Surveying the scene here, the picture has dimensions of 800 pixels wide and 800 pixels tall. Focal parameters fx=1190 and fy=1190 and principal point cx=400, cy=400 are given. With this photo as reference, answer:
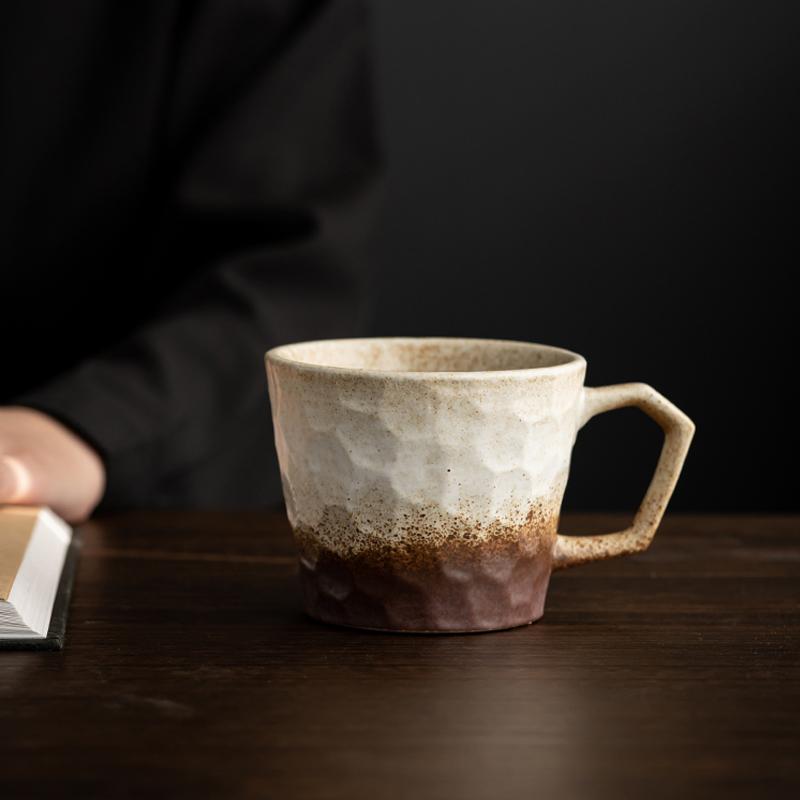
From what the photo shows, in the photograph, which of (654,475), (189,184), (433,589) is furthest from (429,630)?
(189,184)

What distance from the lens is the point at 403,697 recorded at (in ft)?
1.44

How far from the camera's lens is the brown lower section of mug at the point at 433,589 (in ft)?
1.67

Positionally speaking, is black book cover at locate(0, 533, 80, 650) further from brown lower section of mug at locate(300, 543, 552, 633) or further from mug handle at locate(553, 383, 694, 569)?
mug handle at locate(553, 383, 694, 569)

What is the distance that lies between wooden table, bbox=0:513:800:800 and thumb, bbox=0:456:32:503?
0.37ft

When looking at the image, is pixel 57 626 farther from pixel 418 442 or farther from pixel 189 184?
pixel 189 184

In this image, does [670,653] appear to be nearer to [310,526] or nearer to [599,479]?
[310,526]

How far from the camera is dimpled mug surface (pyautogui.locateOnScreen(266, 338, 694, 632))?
494mm

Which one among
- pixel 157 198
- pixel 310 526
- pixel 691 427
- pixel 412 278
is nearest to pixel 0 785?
pixel 310 526

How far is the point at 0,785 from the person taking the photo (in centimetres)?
36

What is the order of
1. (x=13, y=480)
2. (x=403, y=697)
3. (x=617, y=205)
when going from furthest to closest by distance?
(x=617, y=205) < (x=13, y=480) < (x=403, y=697)

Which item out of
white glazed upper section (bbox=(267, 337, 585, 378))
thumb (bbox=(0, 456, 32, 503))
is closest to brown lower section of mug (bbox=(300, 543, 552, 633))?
white glazed upper section (bbox=(267, 337, 585, 378))

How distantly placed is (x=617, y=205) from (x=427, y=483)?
1405mm

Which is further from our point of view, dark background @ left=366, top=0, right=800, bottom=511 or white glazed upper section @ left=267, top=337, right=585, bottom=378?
dark background @ left=366, top=0, right=800, bottom=511

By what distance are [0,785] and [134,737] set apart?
50 mm
